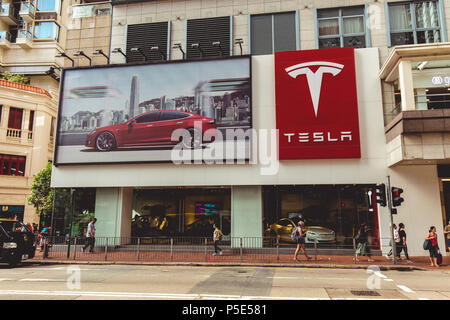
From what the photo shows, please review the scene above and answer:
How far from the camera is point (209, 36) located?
74.5 ft

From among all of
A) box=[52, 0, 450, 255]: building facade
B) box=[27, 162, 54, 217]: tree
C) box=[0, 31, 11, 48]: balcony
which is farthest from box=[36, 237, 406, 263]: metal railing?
box=[0, 31, 11, 48]: balcony

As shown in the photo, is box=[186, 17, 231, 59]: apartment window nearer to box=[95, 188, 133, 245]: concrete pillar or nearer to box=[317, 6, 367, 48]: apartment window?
box=[317, 6, 367, 48]: apartment window

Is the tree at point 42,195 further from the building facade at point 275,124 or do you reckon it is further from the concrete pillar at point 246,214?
the concrete pillar at point 246,214

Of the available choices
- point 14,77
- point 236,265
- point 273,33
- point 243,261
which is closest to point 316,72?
point 273,33

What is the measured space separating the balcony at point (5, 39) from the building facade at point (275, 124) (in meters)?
20.7

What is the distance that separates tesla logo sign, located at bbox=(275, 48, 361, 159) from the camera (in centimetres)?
1903

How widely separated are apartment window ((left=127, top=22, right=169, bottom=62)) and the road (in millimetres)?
14890

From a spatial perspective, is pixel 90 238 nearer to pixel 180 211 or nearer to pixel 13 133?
pixel 180 211

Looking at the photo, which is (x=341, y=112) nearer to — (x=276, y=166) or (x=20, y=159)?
(x=276, y=166)

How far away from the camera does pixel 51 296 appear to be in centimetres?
840

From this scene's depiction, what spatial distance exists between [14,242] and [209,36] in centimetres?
1613

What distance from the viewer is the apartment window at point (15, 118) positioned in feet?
102
